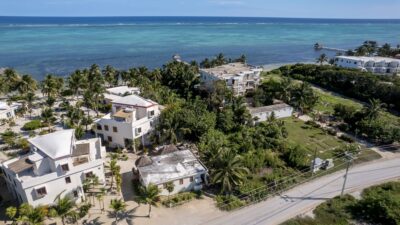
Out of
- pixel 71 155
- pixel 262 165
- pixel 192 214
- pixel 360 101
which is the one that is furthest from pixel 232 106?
pixel 360 101

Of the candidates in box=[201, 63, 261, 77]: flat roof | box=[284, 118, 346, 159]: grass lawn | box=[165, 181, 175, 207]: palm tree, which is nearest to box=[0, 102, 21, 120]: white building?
box=[165, 181, 175, 207]: palm tree

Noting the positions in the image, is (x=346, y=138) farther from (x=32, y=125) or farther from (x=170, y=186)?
(x=32, y=125)

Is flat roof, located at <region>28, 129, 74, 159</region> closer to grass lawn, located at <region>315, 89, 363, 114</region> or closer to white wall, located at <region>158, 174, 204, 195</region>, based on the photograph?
white wall, located at <region>158, 174, 204, 195</region>

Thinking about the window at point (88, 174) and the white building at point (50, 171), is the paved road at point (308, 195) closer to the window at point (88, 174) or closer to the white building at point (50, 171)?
the window at point (88, 174)

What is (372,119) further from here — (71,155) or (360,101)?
(71,155)

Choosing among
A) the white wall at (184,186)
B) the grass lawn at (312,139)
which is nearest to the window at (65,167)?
the white wall at (184,186)

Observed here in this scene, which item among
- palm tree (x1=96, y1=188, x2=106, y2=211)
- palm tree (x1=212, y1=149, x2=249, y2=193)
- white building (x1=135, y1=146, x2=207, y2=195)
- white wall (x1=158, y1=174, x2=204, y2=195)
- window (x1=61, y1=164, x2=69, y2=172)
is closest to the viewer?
window (x1=61, y1=164, x2=69, y2=172)

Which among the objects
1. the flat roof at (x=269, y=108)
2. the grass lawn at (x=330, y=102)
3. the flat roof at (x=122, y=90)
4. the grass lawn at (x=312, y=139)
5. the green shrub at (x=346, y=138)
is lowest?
the grass lawn at (x=312, y=139)
